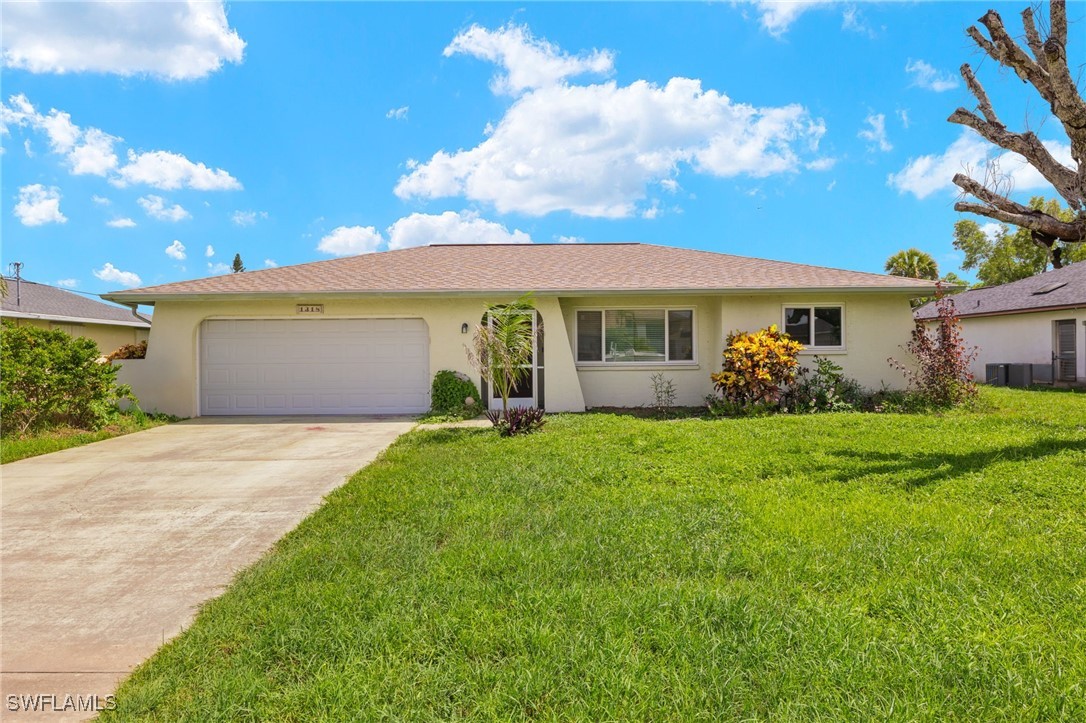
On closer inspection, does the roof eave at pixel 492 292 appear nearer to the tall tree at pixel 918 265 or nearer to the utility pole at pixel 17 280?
the utility pole at pixel 17 280

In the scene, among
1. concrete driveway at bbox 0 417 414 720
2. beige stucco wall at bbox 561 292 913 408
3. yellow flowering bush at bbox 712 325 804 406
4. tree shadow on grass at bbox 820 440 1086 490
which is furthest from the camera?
beige stucco wall at bbox 561 292 913 408

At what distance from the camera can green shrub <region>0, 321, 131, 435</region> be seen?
8.95m

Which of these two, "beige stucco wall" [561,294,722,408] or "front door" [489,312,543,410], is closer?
"front door" [489,312,543,410]

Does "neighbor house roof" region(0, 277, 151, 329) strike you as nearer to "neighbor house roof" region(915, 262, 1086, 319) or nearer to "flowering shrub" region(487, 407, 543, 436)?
"flowering shrub" region(487, 407, 543, 436)

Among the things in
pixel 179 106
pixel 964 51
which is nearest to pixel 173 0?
pixel 179 106

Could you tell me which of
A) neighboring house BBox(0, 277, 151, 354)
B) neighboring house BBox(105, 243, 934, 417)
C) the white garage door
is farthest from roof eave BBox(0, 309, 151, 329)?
the white garage door

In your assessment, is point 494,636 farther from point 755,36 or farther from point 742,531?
point 755,36

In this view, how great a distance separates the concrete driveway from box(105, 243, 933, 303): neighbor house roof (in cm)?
402

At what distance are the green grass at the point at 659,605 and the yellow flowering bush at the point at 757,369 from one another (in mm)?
4920

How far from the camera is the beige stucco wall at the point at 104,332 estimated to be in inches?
752

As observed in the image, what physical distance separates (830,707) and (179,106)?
15.6 m

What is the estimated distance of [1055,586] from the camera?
10.8 feet

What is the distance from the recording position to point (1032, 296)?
18594 millimetres

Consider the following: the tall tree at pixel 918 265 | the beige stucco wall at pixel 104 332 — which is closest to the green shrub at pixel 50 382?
the beige stucco wall at pixel 104 332
